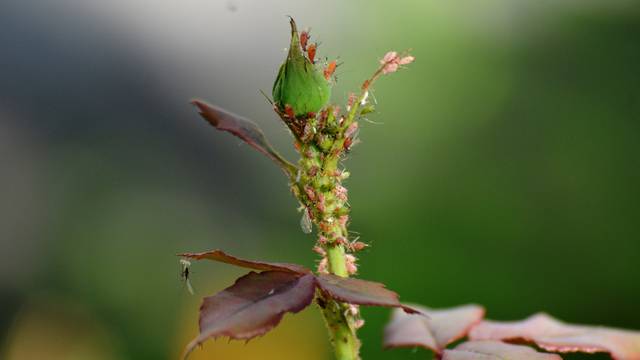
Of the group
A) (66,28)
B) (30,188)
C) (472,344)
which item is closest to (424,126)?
(30,188)

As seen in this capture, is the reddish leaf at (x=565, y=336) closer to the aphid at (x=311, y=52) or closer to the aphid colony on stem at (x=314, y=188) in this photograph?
the aphid colony on stem at (x=314, y=188)

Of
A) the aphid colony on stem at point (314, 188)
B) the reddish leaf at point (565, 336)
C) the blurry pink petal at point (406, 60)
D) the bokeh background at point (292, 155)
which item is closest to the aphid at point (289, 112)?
the aphid colony on stem at point (314, 188)

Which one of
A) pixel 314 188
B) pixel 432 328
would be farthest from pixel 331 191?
pixel 432 328

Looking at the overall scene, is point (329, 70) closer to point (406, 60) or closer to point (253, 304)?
point (406, 60)

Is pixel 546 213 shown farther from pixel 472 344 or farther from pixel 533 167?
pixel 472 344

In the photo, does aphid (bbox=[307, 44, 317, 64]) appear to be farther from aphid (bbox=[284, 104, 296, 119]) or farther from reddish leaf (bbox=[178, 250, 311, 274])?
reddish leaf (bbox=[178, 250, 311, 274])
